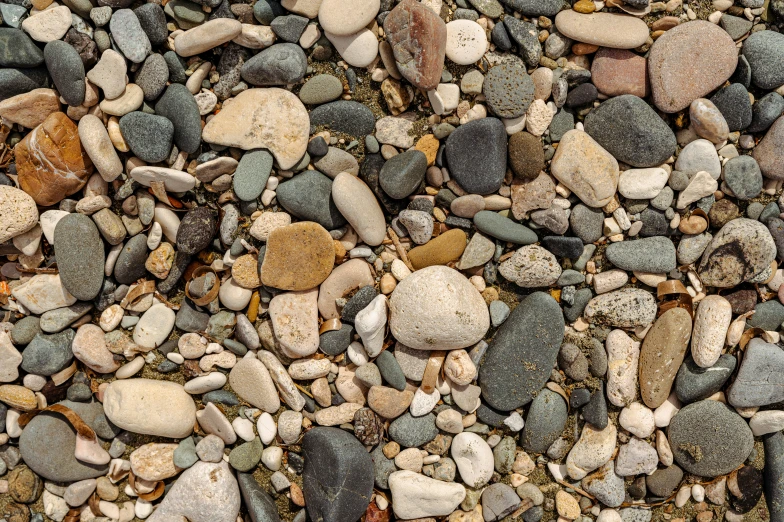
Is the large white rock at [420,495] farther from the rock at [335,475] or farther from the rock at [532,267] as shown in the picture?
the rock at [532,267]

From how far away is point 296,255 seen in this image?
7.76 feet

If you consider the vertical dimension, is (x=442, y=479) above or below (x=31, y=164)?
below

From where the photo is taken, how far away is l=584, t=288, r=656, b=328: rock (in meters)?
2.42

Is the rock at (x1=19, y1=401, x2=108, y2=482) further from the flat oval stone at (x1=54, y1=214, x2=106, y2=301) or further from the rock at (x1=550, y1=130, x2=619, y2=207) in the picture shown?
the rock at (x1=550, y1=130, x2=619, y2=207)

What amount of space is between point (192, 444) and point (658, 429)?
2224 millimetres

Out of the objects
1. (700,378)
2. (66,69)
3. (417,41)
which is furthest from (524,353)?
(66,69)

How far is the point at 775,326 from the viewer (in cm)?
251

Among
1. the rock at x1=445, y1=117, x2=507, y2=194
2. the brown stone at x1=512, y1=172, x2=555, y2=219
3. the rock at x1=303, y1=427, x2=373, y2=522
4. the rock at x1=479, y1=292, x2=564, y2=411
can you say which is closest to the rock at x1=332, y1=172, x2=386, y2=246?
the rock at x1=445, y1=117, x2=507, y2=194

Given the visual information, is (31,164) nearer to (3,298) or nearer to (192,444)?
(3,298)

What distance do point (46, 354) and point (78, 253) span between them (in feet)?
1.68

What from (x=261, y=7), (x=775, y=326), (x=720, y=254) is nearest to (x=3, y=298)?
(x=261, y=7)

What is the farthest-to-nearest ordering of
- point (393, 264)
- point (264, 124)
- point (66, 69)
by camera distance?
point (393, 264), point (264, 124), point (66, 69)

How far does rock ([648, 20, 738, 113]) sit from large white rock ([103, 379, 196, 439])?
8.60ft

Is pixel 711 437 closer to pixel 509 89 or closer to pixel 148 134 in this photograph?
pixel 509 89
